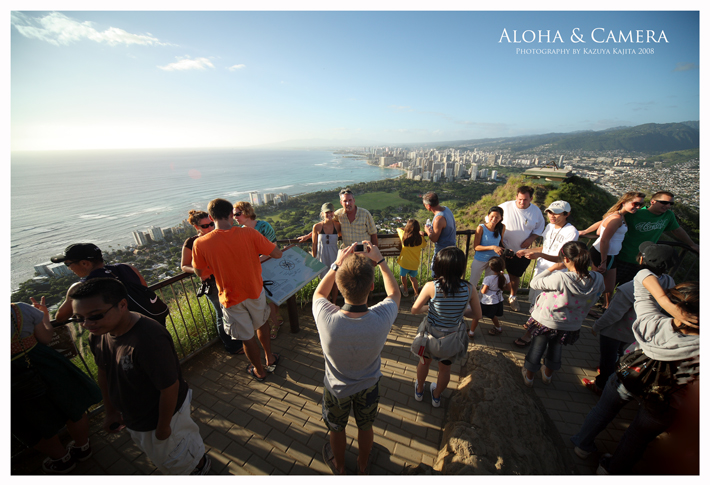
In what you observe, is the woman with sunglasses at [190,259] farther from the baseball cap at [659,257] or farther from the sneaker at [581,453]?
the baseball cap at [659,257]

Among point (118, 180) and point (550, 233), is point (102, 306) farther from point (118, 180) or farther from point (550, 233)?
point (118, 180)

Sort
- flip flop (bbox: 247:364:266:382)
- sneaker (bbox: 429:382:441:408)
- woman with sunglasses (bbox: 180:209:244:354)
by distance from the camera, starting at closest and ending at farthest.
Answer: sneaker (bbox: 429:382:441:408) < woman with sunglasses (bbox: 180:209:244:354) < flip flop (bbox: 247:364:266:382)

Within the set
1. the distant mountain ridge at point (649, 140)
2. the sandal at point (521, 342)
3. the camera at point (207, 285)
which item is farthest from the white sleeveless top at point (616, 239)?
the distant mountain ridge at point (649, 140)

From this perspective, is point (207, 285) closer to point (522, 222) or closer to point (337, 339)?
point (337, 339)

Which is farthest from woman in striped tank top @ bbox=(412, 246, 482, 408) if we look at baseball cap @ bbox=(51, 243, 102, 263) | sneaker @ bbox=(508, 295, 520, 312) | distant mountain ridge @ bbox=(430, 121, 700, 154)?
distant mountain ridge @ bbox=(430, 121, 700, 154)

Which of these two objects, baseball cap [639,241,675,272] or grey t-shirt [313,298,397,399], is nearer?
grey t-shirt [313,298,397,399]

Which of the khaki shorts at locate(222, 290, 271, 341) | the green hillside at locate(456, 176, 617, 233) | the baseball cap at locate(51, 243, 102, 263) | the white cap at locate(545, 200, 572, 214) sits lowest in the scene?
the green hillside at locate(456, 176, 617, 233)

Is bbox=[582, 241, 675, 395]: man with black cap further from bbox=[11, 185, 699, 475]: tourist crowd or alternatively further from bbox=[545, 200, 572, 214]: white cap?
bbox=[545, 200, 572, 214]: white cap
